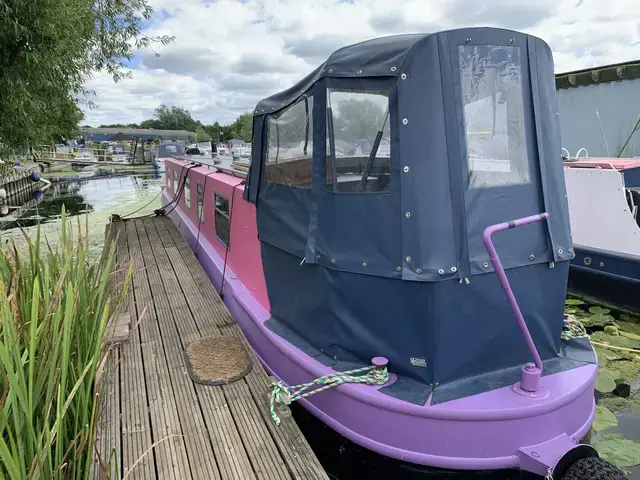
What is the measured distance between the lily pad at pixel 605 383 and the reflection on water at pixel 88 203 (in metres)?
8.28

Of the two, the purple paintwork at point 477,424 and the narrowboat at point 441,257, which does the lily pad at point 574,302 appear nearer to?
the narrowboat at point 441,257

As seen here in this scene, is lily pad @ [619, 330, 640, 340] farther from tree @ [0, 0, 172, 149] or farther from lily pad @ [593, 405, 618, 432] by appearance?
tree @ [0, 0, 172, 149]

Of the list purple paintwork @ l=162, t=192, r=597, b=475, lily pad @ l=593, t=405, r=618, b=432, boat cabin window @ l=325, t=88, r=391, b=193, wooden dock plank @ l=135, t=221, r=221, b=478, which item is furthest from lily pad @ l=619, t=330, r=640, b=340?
wooden dock plank @ l=135, t=221, r=221, b=478

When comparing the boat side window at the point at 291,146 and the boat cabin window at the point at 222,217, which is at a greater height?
the boat side window at the point at 291,146

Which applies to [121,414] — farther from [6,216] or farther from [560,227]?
[6,216]

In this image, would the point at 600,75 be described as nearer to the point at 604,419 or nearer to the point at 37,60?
the point at 604,419

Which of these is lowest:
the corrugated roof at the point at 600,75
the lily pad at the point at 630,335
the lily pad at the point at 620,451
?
the lily pad at the point at 620,451

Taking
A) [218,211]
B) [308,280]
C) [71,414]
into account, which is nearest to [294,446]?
[308,280]

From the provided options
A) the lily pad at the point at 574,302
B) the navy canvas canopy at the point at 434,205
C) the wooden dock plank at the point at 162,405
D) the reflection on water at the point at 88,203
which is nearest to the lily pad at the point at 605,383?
the navy canvas canopy at the point at 434,205

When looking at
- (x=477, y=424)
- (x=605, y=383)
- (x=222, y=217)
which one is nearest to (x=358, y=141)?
(x=477, y=424)

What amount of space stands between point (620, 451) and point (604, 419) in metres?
0.35

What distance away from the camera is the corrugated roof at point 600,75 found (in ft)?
29.3

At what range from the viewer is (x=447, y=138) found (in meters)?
2.35

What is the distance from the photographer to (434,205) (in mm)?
2330
